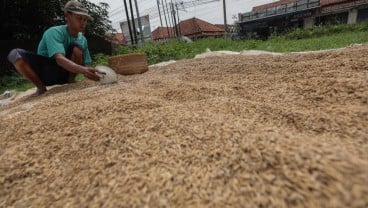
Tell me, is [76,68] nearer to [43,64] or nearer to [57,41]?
[57,41]

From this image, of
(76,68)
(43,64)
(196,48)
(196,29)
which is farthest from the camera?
(196,29)

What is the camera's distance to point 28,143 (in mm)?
1347


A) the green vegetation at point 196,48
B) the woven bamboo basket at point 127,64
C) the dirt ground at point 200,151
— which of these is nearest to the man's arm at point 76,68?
the dirt ground at point 200,151

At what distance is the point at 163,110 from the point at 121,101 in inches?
13.6

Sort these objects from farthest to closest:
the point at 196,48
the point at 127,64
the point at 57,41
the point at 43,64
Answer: the point at 196,48 < the point at 127,64 < the point at 43,64 < the point at 57,41

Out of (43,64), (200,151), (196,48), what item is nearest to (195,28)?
(196,48)

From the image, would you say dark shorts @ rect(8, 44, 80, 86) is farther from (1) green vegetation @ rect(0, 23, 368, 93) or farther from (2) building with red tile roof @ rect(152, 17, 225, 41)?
(2) building with red tile roof @ rect(152, 17, 225, 41)

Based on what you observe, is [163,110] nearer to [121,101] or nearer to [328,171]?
[121,101]

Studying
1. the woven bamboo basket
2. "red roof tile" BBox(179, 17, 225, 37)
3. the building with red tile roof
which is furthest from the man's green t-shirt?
"red roof tile" BBox(179, 17, 225, 37)

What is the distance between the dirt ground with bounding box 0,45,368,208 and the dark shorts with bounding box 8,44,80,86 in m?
1.55

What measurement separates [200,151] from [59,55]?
86.5 inches

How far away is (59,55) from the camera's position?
2.78 m

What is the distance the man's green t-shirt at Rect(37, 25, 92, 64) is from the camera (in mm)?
2826

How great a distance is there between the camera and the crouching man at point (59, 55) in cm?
280
